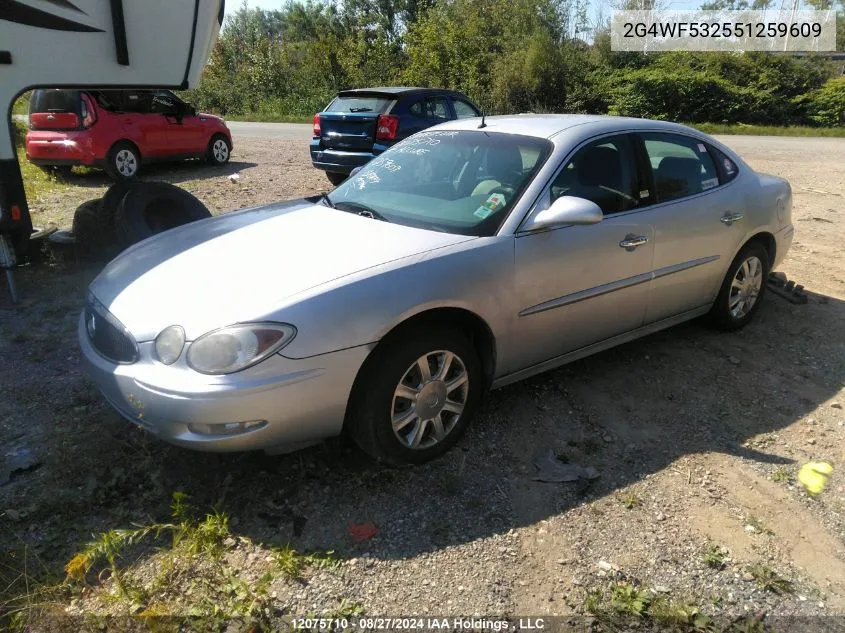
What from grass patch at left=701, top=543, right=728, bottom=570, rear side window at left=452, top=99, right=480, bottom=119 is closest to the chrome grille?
grass patch at left=701, top=543, right=728, bottom=570

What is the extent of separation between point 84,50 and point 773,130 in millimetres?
22323

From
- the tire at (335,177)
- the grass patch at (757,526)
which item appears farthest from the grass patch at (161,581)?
the tire at (335,177)

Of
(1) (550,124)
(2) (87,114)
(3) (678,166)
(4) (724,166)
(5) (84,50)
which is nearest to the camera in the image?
(1) (550,124)

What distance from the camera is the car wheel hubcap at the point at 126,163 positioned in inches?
408

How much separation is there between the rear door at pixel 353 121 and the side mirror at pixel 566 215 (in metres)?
6.97

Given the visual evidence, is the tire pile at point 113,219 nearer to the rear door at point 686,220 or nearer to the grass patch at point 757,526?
the rear door at point 686,220

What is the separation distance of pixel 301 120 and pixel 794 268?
2289 cm

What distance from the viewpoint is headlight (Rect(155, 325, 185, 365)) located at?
275 cm

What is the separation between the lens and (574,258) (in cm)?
359

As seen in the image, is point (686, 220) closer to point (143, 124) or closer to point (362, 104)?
point (362, 104)

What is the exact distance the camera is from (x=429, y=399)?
3.15 m

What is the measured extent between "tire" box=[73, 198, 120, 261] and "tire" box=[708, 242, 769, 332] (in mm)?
5298

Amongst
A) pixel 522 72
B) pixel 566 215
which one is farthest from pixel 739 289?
pixel 522 72

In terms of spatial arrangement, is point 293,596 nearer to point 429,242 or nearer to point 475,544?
point 475,544
